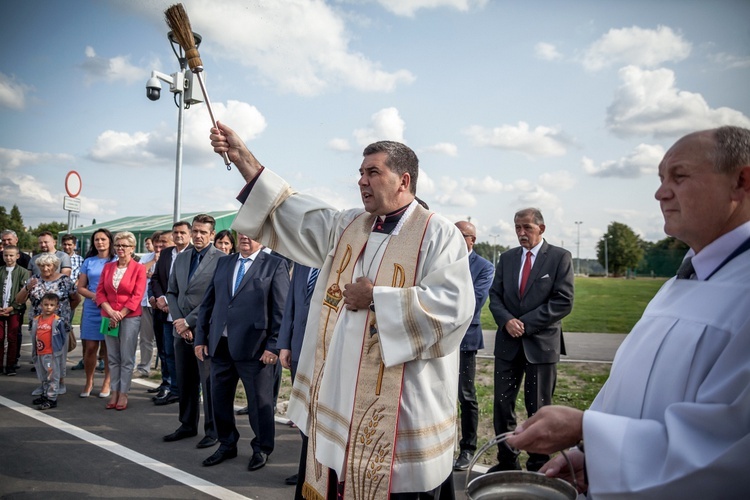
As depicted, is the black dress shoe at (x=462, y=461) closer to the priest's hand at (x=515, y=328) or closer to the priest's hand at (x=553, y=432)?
the priest's hand at (x=515, y=328)

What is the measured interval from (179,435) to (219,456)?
2.90ft

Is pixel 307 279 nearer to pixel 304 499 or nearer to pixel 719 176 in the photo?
pixel 304 499

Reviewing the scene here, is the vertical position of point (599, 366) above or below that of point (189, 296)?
below

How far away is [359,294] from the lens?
8.74ft

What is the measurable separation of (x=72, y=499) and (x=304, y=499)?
2.28m

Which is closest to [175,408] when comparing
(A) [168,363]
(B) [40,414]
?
(A) [168,363]

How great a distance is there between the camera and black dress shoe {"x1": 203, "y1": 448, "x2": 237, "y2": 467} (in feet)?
15.5

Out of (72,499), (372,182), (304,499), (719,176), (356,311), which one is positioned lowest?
(72,499)

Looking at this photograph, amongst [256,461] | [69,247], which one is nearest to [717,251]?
[256,461]

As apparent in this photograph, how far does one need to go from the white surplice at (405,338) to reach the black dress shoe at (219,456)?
87.7 inches

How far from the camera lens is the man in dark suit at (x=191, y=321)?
214 inches

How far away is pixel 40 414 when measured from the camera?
6.23 meters

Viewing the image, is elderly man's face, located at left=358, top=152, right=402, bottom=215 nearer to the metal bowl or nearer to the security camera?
the metal bowl

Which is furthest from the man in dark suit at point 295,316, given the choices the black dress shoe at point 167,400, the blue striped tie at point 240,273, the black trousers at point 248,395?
the black dress shoe at point 167,400
